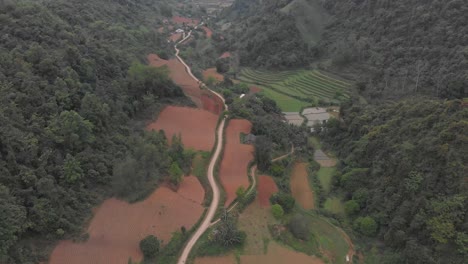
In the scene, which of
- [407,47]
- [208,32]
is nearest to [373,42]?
[407,47]

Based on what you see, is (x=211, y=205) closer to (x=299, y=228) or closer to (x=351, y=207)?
(x=299, y=228)

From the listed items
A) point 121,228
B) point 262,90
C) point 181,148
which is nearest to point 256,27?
point 262,90

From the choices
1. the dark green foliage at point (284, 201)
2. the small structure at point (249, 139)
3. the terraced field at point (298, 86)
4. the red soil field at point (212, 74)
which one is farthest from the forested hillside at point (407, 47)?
the dark green foliage at point (284, 201)

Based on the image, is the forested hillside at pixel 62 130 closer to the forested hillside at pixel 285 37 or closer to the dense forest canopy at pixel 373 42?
the forested hillside at pixel 285 37

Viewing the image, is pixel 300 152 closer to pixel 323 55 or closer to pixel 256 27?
pixel 323 55

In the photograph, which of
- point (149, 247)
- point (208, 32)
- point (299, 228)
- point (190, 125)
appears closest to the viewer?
point (149, 247)

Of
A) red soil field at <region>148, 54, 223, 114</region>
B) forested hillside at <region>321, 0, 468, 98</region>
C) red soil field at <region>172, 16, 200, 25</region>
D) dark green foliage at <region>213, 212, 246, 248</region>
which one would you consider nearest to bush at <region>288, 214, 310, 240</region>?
dark green foliage at <region>213, 212, 246, 248</region>

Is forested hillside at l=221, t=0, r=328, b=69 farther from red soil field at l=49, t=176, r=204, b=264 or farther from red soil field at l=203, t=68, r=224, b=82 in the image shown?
red soil field at l=49, t=176, r=204, b=264
